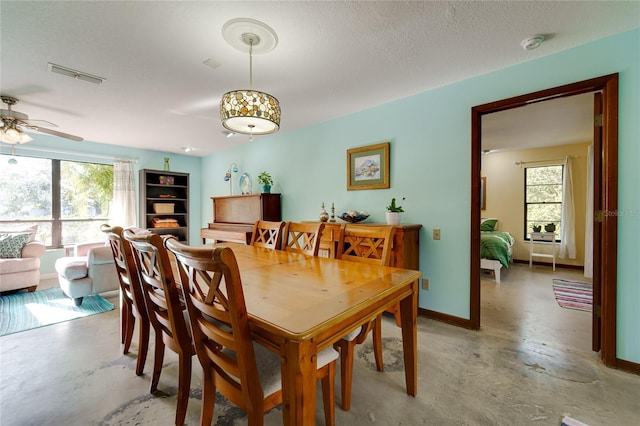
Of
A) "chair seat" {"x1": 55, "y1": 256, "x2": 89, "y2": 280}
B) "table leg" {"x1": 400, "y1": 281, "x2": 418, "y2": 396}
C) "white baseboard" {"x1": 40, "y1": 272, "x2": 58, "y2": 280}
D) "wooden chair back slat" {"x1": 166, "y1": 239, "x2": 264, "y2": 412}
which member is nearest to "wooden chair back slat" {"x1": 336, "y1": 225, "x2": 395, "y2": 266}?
"table leg" {"x1": 400, "y1": 281, "x2": 418, "y2": 396}

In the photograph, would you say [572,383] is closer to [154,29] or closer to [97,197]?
[154,29]

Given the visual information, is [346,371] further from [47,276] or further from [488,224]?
[47,276]

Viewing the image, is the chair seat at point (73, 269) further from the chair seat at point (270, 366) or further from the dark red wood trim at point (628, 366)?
the dark red wood trim at point (628, 366)

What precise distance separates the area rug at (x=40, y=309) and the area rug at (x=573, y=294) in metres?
5.36

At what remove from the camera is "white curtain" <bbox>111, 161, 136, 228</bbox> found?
16.1ft

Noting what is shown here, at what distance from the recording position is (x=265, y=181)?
169 inches

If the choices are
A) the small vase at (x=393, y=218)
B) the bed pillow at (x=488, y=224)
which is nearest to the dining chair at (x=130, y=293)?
the small vase at (x=393, y=218)

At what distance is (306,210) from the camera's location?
3.95 metres

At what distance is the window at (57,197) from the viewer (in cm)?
414

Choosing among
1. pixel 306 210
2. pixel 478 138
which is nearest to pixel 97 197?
pixel 306 210

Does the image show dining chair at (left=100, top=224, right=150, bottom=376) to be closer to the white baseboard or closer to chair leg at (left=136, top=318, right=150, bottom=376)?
chair leg at (left=136, top=318, right=150, bottom=376)

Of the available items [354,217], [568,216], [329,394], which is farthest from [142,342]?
[568,216]

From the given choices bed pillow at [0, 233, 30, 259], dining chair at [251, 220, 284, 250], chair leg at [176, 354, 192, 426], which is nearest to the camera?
chair leg at [176, 354, 192, 426]

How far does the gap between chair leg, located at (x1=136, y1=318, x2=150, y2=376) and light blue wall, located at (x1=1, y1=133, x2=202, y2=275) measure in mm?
4066
